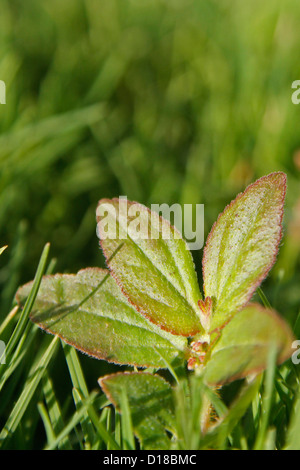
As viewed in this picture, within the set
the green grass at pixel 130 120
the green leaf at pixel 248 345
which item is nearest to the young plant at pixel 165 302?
the green leaf at pixel 248 345

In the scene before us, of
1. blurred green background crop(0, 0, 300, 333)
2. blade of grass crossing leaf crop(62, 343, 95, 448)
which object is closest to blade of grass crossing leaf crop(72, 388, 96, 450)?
blade of grass crossing leaf crop(62, 343, 95, 448)

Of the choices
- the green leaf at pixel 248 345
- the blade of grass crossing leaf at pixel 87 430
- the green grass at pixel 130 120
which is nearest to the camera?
the green leaf at pixel 248 345

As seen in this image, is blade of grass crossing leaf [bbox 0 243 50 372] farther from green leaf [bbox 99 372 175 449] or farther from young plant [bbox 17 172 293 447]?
green leaf [bbox 99 372 175 449]

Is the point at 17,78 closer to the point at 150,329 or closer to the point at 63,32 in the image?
the point at 63,32

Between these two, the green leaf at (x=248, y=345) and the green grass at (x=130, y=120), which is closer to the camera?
the green leaf at (x=248, y=345)

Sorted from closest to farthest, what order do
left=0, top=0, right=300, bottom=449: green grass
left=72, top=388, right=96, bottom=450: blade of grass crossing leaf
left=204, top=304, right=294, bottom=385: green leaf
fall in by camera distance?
left=204, top=304, right=294, bottom=385: green leaf → left=72, top=388, right=96, bottom=450: blade of grass crossing leaf → left=0, top=0, right=300, bottom=449: green grass

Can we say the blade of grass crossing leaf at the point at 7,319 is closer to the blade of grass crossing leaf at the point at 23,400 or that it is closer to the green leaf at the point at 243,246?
the blade of grass crossing leaf at the point at 23,400

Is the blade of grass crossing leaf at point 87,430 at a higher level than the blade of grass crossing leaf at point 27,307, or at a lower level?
lower
